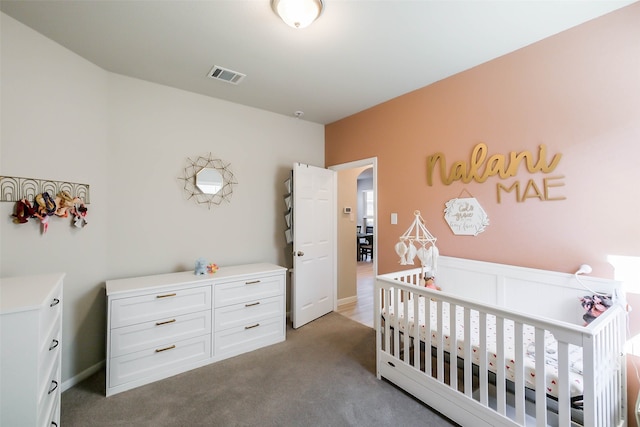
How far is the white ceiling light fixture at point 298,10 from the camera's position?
1.55 metres

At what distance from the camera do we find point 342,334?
3.02 metres

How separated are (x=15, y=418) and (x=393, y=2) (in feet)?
8.74

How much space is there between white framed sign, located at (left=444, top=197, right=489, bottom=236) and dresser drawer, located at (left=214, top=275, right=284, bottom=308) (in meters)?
1.75

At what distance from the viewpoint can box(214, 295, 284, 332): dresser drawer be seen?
248cm

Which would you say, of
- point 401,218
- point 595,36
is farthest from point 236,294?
point 595,36

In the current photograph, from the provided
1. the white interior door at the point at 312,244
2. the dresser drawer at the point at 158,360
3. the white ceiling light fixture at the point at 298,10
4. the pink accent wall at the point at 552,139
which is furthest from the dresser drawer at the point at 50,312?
the pink accent wall at the point at 552,139

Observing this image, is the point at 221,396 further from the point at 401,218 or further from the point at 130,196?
the point at 401,218

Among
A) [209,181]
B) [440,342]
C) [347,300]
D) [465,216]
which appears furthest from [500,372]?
[209,181]

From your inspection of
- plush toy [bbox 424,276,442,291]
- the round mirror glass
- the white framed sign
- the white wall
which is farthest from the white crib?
the round mirror glass

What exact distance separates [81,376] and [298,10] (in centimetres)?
310

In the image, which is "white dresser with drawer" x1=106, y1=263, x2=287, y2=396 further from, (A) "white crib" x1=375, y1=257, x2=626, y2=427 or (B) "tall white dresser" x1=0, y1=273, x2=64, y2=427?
(A) "white crib" x1=375, y1=257, x2=626, y2=427

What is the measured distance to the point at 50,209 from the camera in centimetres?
191

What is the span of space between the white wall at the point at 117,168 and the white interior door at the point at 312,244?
1.19 ft

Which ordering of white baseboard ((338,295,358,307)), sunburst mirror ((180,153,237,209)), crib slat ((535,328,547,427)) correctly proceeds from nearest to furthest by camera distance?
crib slat ((535,328,547,427))
sunburst mirror ((180,153,237,209))
white baseboard ((338,295,358,307))
